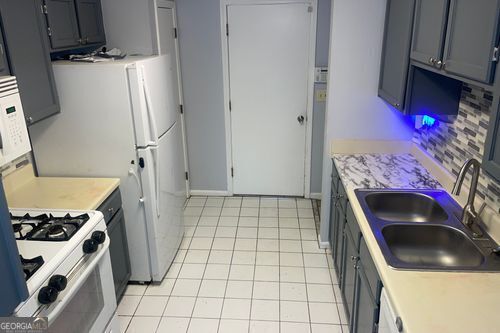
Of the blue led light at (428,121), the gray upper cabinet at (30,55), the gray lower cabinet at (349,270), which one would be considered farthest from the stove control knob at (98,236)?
the blue led light at (428,121)

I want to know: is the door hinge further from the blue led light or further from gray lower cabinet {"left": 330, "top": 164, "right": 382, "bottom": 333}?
the blue led light

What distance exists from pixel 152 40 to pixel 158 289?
1.97 metres

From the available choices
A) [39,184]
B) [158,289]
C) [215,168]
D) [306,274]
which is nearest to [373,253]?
[306,274]

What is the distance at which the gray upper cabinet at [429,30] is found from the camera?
1.76 m

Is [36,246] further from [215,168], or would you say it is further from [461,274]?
[215,168]

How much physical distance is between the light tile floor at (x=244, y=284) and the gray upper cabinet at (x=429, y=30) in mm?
1698

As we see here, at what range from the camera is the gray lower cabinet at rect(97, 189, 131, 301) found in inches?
97.3

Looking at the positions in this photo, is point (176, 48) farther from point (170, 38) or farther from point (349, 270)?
point (349, 270)

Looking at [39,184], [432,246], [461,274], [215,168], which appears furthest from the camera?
[215,168]

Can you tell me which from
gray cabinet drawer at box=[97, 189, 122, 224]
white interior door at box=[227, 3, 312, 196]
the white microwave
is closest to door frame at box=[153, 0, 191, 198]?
white interior door at box=[227, 3, 312, 196]

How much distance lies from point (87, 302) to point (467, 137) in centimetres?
213

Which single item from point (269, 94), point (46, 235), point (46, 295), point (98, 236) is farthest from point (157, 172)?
point (269, 94)

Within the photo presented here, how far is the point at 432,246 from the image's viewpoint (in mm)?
1955

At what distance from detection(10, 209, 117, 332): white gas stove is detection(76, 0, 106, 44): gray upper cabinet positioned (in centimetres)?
139
